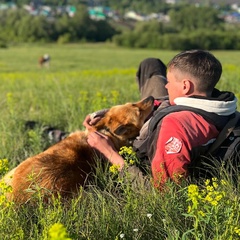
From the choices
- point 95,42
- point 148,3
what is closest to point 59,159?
point 95,42

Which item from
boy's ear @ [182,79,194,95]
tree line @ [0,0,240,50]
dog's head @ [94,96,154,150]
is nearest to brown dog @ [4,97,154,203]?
dog's head @ [94,96,154,150]

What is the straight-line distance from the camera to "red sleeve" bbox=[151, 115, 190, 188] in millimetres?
2955

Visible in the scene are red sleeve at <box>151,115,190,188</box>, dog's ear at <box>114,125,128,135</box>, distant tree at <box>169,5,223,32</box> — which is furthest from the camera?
distant tree at <box>169,5,223,32</box>

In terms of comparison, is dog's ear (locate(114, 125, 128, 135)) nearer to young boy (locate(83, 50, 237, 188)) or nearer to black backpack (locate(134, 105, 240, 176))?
young boy (locate(83, 50, 237, 188))

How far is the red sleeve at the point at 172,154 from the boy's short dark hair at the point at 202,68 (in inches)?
14.4

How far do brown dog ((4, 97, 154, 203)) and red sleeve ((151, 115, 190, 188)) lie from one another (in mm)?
552

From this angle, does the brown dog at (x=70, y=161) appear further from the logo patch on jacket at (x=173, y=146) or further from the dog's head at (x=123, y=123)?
the logo patch on jacket at (x=173, y=146)

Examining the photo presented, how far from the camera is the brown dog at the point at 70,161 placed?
3039 millimetres

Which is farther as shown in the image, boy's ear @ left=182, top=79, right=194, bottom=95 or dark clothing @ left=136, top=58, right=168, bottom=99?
dark clothing @ left=136, top=58, right=168, bottom=99

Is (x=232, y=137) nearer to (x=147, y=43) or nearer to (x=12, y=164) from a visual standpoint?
(x=12, y=164)

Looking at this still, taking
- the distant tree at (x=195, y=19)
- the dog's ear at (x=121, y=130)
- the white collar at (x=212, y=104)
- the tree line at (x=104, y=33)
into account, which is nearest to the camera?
the white collar at (x=212, y=104)

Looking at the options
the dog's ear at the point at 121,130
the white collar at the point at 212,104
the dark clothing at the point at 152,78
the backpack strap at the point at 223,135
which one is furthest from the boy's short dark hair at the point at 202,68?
the dark clothing at the point at 152,78

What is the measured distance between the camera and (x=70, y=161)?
3299mm

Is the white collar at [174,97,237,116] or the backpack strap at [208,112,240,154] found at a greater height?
the white collar at [174,97,237,116]
